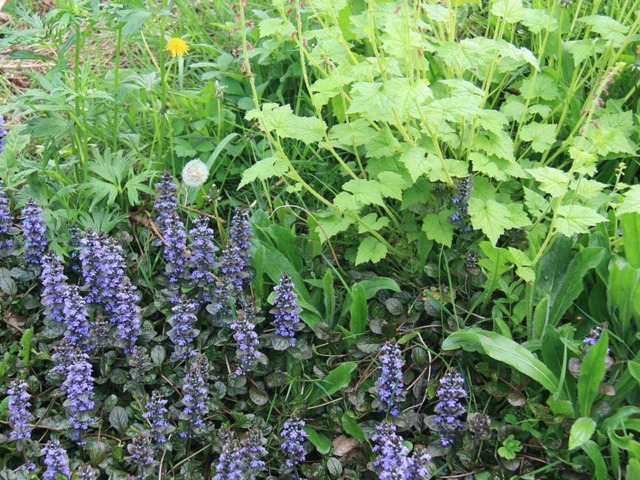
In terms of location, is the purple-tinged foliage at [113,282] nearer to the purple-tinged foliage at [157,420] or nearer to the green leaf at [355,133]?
the purple-tinged foliage at [157,420]

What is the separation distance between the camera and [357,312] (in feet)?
9.18

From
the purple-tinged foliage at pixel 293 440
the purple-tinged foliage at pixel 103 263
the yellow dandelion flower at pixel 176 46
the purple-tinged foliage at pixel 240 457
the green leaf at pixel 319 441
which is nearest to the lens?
the purple-tinged foliage at pixel 240 457

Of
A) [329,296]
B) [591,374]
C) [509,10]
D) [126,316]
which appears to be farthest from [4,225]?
[591,374]

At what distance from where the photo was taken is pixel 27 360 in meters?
2.80

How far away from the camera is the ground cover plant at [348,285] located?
8.06 ft

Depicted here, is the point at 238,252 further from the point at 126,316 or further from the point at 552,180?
the point at 552,180

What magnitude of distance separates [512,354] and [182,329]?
1177 millimetres

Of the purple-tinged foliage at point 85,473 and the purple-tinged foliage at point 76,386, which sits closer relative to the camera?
the purple-tinged foliage at point 85,473

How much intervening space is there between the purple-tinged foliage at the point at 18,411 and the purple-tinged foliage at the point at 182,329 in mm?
531

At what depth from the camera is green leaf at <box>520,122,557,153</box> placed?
2961 millimetres

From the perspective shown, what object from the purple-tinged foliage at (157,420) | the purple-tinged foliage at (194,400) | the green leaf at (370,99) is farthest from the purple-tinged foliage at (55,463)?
the green leaf at (370,99)

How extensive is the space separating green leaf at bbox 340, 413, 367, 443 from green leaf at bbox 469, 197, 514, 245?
807 millimetres

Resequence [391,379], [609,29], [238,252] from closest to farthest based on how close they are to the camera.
A: [391,379] → [238,252] → [609,29]

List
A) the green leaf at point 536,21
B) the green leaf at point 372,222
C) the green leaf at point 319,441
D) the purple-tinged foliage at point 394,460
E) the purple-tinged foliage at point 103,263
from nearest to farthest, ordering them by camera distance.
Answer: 1. the purple-tinged foliage at point 394,460
2. the green leaf at point 319,441
3. the purple-tinged foliage at point 103,263
4. the green leaf at point 372,222
5. the green leaf at point 536,21
